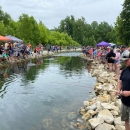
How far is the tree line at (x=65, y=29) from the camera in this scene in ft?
116

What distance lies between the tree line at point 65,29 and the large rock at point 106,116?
28.7m

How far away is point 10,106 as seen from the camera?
8.59 meters

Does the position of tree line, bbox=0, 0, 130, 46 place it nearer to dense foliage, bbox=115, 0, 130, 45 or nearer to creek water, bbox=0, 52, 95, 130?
dense foliage, bbox=115, 0, 130, 45

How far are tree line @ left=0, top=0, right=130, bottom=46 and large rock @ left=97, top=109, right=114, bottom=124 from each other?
28663 millimetres

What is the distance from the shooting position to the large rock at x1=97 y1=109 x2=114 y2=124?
649 cm

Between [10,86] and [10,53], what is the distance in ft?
33.1

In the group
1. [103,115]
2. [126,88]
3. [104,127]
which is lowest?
[104,127]

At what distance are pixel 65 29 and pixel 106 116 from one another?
99.3m

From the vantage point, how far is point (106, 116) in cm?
670

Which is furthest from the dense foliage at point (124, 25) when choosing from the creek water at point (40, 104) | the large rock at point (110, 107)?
the large rock at point (110, 107)

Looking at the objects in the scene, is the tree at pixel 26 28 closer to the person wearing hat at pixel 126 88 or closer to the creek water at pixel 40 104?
the creek water at pixel 40 104

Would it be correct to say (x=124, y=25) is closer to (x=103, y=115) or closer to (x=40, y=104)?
(x=40, y=104)

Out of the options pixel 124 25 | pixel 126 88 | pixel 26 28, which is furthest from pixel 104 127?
pixel 26 28

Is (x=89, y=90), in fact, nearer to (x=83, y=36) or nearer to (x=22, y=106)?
(x=22, y=106)
